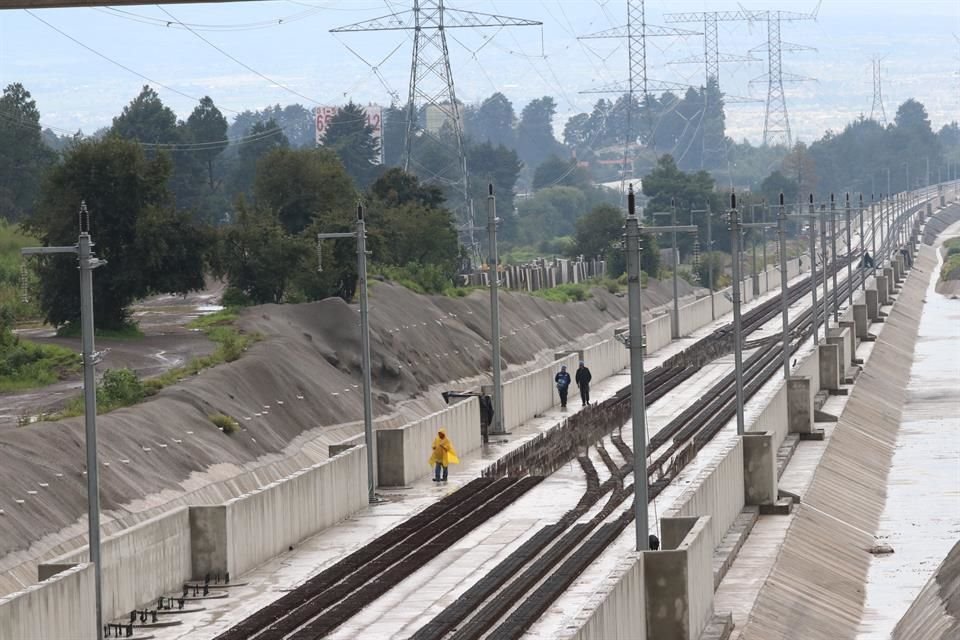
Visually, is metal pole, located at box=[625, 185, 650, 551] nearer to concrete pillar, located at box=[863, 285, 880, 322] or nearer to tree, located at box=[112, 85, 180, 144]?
concrete pillar, located at box=[863, 285, 880, 322]

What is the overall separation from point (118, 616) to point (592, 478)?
714 inches

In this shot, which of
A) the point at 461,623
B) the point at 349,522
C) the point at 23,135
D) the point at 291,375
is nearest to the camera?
the point at 461,623

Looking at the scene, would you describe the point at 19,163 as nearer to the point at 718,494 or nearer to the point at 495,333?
the point at 495,333

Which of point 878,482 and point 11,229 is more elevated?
point 11,229

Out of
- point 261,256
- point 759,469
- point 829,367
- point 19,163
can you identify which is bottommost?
point 829,367

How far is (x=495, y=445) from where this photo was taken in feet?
166

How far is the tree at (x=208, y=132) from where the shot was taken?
515 feet

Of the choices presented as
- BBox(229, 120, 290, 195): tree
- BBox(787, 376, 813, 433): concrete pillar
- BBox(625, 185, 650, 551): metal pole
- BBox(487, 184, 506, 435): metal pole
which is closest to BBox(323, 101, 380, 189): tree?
BBox(229, 120, 290, 195): tree

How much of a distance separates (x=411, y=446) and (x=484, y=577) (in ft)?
39.3

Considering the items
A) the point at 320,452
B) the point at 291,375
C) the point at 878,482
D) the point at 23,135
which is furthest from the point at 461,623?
the point at 23,135

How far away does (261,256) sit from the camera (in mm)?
69312

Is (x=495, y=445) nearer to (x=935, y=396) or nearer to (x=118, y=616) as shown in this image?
(x=118, y=616)

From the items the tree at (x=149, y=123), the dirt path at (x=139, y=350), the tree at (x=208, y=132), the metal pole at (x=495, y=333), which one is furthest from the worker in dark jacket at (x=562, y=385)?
the tree at (x=208, y=132)

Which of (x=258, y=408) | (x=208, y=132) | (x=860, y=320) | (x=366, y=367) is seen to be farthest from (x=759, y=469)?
(x=208, y=132)
